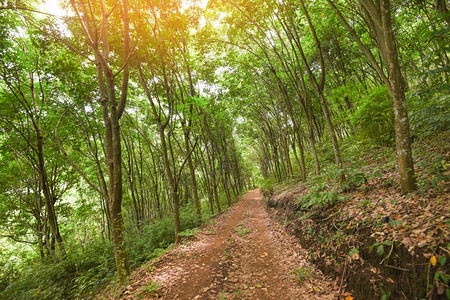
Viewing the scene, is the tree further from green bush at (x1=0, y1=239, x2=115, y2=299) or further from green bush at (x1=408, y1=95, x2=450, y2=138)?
green bush at (x1=0, y1=239, x2=115, y2=299)

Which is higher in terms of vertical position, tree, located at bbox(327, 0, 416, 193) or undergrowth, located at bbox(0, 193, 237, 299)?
tree, located at bbox(327, 0, 416, 193)

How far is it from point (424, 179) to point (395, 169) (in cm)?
139

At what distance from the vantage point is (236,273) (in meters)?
4.78

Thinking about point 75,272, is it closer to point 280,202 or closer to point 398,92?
point 280,202

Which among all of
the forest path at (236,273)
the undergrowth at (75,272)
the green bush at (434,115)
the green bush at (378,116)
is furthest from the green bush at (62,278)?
the green bush at (378,116)

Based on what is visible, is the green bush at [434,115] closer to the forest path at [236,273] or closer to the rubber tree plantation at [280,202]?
the rubber tree plantation at [280,202]

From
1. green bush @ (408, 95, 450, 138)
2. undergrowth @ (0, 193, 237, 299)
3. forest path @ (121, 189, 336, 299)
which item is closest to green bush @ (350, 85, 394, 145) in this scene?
green bush @ (408, 95, 450, 138)

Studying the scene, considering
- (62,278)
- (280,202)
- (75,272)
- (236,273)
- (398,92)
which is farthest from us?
(280,202)

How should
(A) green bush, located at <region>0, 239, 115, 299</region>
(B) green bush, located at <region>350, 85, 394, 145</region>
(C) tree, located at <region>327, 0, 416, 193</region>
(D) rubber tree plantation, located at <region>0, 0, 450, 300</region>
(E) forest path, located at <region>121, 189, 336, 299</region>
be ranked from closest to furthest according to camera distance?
(D) rubber tree plantation, located at <region>0, 0, 450, 300</region>, (C) tree, located at <region>327, 0, 416, 193</region>, (E) forest path, located at <region>121, 189, 336, 299</region>, (A) green bush, located at <region>0, 239, 115, 299</region>, (B) green bush, located at <region>350, 85, 394, 145</region>

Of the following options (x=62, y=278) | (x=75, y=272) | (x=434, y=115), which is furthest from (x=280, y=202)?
(x=62, y=278)

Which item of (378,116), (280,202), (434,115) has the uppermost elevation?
(378,116)

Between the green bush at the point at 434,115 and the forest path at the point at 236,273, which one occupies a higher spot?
the green bush at the point at 434,115

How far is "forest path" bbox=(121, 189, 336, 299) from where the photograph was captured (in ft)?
12.7

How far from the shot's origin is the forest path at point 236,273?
152 inches
